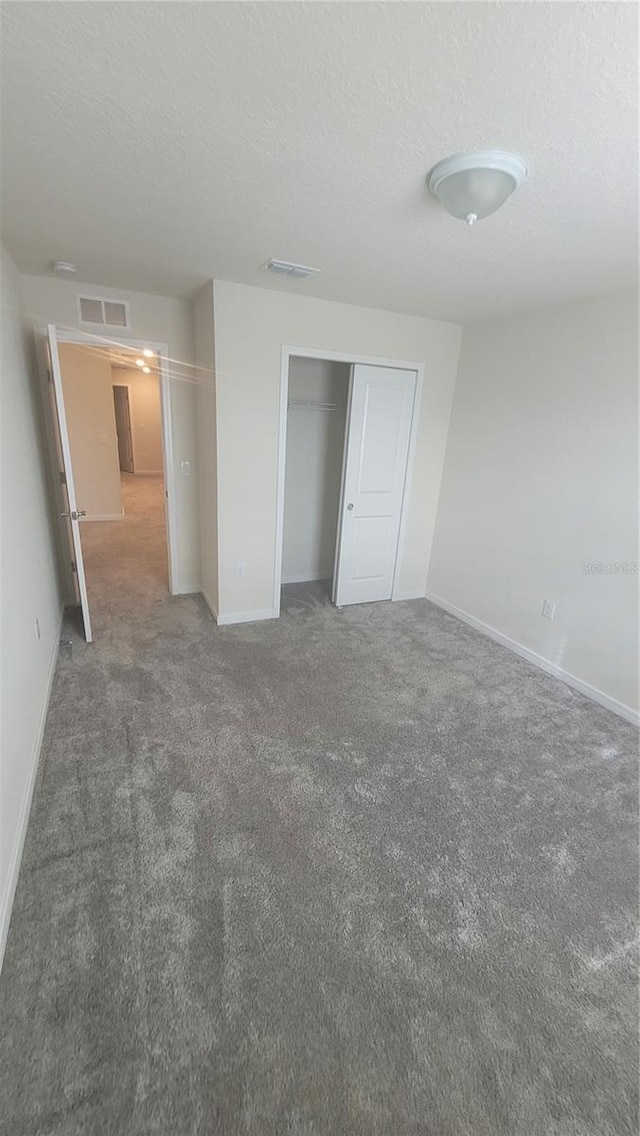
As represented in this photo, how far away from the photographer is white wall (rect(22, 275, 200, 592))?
3100mm

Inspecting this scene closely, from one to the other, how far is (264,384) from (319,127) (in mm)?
1911

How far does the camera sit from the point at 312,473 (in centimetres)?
444

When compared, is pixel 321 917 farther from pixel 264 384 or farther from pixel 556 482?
pixel 264 384

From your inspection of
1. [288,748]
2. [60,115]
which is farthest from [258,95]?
[288,748]

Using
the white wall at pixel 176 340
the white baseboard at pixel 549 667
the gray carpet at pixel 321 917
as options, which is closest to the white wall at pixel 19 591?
the gray carpet at pixel 321 917

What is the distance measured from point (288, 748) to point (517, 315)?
10.9ft

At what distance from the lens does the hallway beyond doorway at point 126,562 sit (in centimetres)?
390

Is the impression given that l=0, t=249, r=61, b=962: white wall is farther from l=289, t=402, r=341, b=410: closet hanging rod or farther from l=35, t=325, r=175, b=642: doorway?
l=289, t=402, r=341, b=410: closet hanging rod

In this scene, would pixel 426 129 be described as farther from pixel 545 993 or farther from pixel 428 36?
pixel 545 993

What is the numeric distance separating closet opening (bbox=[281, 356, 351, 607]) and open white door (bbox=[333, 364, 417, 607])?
12.3 inches

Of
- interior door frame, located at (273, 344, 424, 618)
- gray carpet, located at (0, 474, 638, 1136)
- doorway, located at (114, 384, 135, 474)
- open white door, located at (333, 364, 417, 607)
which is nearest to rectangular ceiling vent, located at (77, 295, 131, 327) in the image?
interior door frame, located at (273, 344, 424, 618)

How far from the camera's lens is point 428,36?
1044 millimetres

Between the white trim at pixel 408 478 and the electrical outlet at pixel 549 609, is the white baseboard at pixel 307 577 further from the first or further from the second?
the electrical outlet at pixel 549 609

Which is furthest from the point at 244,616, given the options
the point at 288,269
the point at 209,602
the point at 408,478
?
the point at 288,269
